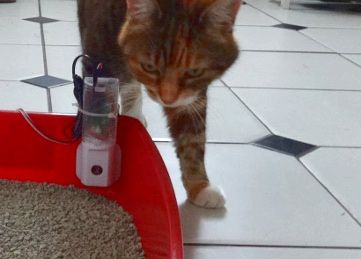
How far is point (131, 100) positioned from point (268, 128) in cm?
38

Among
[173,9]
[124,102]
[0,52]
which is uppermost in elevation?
[173,9]

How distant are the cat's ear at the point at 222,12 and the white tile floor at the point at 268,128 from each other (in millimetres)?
214

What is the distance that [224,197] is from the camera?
3.75 ft

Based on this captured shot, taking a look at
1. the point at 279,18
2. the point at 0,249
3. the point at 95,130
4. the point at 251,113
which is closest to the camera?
the point at 0,249

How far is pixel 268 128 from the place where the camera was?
150 centimetres

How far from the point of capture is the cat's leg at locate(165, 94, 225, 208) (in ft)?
3.67

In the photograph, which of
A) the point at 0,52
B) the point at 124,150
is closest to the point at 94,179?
the point at 124,150

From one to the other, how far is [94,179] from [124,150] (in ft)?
0.26

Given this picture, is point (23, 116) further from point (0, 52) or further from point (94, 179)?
point (0, 52)

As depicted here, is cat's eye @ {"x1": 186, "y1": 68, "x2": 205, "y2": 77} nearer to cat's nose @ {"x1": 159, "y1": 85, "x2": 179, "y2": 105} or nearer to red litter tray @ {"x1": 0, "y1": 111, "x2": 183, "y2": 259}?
cat's nose @ {"x1": 159, "y1": 85, "x2": 179, "y2": 105}

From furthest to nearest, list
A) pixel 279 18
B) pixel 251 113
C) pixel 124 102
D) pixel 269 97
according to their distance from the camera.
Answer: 1. pixel 279 18
2. pixel 269 97
3. pixel 251 113
4. pixel 124 102

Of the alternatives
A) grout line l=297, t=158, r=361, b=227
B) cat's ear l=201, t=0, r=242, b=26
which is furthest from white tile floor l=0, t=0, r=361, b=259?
cat's ear l=201, t=0, r=242, b=26

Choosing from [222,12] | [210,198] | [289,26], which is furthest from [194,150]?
[289,26]

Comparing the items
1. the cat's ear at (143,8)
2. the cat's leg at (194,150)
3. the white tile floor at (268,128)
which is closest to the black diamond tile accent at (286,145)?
the white tile floor at (268,128)
